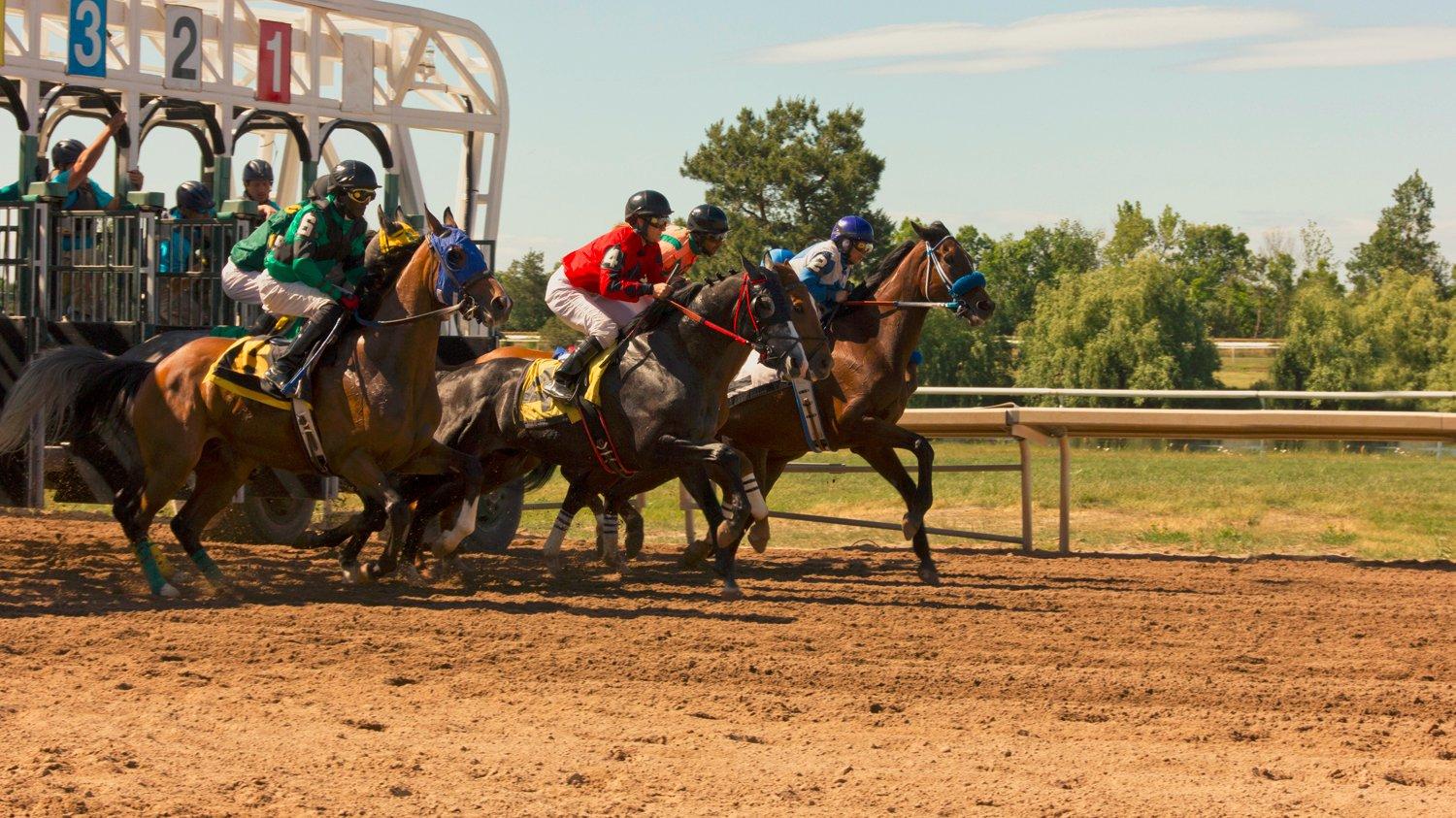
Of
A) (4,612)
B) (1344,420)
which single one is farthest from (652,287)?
(1344,420)

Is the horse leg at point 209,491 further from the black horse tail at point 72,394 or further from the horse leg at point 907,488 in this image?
the horse leg at point 907,488

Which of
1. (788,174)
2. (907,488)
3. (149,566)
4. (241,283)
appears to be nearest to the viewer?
(149,566)

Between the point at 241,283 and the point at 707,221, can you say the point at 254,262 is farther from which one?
the point at 707,221

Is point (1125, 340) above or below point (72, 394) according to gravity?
above

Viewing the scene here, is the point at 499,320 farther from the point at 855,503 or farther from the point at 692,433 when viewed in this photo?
the point at 855,503

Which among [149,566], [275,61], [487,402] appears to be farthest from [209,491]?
[275,61]

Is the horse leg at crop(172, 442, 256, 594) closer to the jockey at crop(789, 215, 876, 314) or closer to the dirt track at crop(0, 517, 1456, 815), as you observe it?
the dirt track at crop(0, 517, 1456, 815)

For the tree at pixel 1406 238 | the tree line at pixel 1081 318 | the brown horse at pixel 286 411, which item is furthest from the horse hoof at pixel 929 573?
the tree at pixel 1406 238

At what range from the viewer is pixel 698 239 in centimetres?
1008

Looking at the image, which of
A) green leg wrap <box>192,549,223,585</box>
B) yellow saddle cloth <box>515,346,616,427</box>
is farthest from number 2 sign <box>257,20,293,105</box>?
green leg wrap <box>192,549,223,585</box>

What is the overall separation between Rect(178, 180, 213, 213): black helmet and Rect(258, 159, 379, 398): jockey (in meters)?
1.95

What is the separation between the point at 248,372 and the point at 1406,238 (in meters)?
113

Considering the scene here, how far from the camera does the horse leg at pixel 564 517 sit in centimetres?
1084

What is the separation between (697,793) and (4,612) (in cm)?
458
